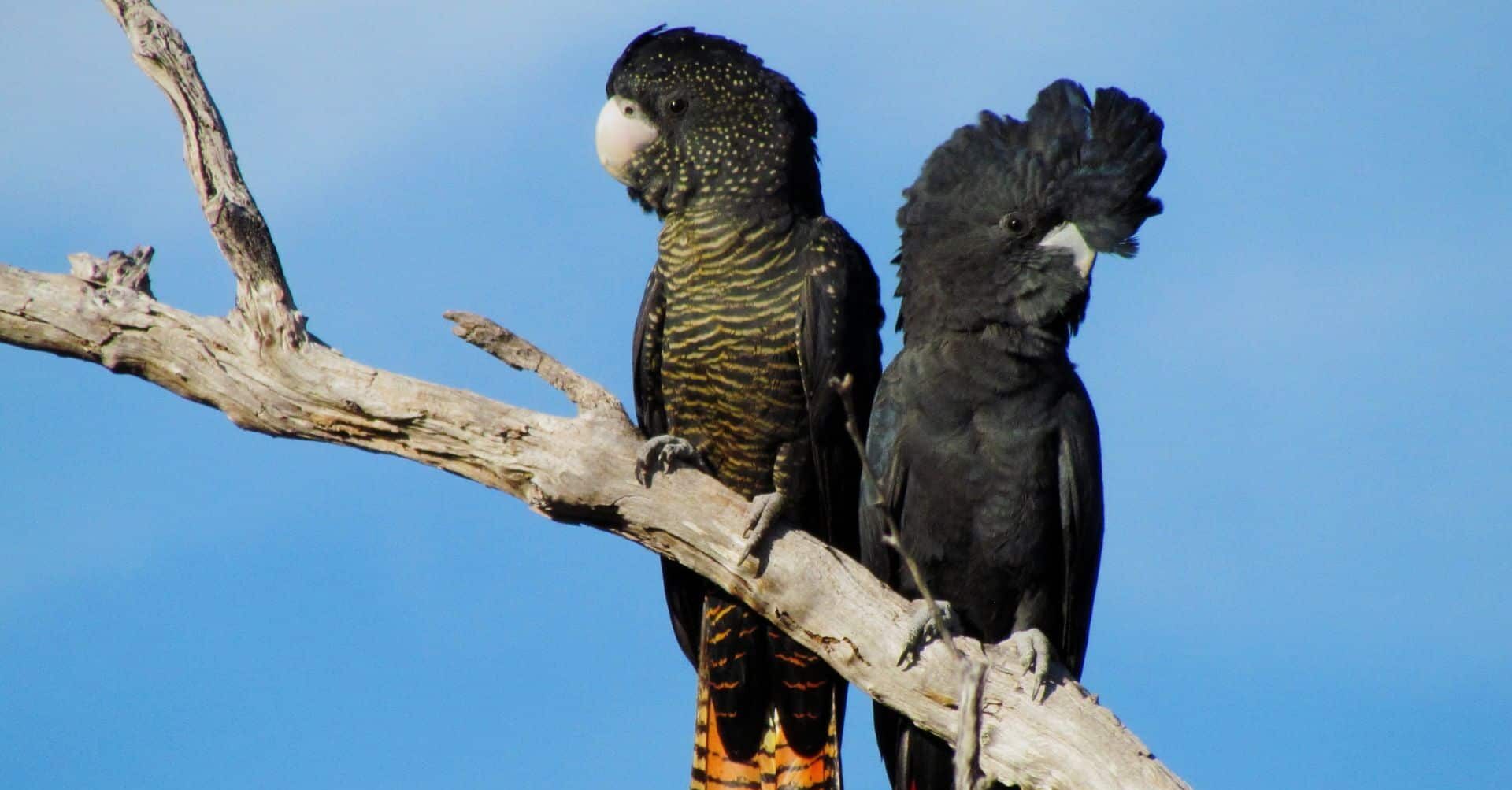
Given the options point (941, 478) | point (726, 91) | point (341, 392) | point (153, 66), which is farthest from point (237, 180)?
point (941, 478)

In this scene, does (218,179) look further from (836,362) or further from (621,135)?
(836,362)

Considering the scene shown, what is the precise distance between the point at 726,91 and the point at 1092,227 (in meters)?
1.52

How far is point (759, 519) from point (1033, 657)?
0.92 meters

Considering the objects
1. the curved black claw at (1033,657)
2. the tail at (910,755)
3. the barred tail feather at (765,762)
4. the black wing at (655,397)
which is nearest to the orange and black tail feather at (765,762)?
the barred tail feather at (765,762)

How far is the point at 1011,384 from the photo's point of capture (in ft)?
15.4

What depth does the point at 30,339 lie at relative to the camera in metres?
5.19

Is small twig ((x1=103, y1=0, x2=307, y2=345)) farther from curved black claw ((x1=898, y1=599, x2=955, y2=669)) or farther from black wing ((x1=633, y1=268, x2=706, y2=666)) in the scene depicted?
curved black claw ((x1=898, y1=599, x2=955, y2=669))

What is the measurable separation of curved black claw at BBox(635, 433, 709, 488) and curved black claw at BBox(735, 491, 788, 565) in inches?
12.2

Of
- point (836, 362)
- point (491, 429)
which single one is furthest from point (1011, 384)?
point (491, 429)

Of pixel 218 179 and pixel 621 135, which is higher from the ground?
pixel 621 135

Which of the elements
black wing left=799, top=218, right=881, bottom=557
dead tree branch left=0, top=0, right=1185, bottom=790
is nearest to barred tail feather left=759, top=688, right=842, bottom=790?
black wing left=799, top=218, right=881, bottom=557

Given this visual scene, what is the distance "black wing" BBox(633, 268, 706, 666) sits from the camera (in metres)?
5.61

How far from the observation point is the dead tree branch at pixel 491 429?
14.2 feet

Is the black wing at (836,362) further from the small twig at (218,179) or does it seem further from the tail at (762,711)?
the small twig at (218,179)
